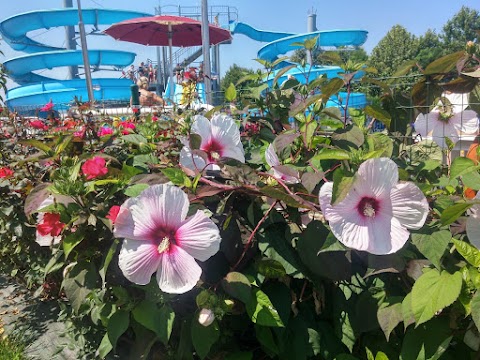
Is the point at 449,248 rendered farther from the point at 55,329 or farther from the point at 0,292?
the point at 0,292

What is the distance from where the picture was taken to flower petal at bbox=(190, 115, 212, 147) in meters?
1.18

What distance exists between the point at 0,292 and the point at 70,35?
2083 centimetres

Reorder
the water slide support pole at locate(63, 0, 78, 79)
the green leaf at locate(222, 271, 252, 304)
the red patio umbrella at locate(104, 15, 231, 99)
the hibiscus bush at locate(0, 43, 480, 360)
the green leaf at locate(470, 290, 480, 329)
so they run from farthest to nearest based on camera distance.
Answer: the water slide support pole at locate(63, 0, 78, 79)
the red patio umbrella at locate(104, 15, 231, 99)
the green leaf at locate(222, 271, 252, 304)
the hibiscus bush at locate(0, 43, 480, 360)
the green leaf at locate(470, 290, 480, 329)

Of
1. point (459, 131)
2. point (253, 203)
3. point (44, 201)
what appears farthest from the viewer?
point (459, 131)

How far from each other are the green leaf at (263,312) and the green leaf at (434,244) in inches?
14.1

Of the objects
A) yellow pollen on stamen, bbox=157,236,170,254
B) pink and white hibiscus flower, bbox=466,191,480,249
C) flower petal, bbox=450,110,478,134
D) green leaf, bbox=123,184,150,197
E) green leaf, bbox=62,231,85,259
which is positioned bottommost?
green leaf, bbox=62,231,85,259

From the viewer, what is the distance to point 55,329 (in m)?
2.07

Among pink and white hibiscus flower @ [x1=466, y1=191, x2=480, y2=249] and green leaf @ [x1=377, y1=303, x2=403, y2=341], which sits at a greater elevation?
pink and white hibiscus flower @ [x1=466, y1=191, x2=480, y2=249]

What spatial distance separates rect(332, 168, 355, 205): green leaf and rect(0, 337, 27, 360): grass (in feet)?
5.41

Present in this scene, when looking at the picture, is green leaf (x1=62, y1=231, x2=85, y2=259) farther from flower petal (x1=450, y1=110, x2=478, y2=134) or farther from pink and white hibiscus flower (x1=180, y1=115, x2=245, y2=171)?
flower petal (x1=450, y1=110, x2=478, y2=134)

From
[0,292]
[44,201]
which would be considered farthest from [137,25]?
[44,201]

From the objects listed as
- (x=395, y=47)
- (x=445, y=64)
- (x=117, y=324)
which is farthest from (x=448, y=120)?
(x=395, y=47)

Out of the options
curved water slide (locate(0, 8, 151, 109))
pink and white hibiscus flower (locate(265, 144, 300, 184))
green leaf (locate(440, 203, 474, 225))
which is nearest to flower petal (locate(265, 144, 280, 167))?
pink and white hibiscus flower (locate(265, 144, 300, 184))

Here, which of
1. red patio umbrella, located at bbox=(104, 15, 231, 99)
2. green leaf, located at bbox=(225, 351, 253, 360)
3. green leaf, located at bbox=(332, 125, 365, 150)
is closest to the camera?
green leaf, located at bbox=(332, 125, 365, 150)
